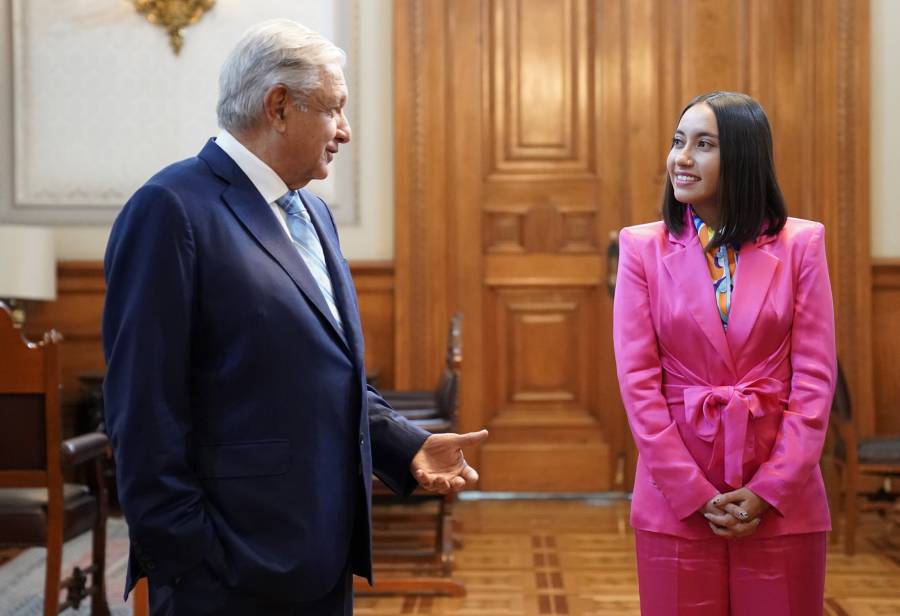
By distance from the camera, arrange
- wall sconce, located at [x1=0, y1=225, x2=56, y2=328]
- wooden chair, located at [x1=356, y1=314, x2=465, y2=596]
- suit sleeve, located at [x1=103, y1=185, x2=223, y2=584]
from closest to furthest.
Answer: suit sleeve, located at [x1=103, y1=185, x2=223, y2=584]
wooden chair, located at [x1=356, y1=314, x2=465, y2=596]
wall sconce, located at [x1=0, y1=225, x2=56, y2=328]

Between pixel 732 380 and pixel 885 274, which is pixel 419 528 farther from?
pixel 732 380

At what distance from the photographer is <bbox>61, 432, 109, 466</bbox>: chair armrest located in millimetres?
3387

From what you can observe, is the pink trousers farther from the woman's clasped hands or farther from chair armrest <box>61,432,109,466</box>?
chair armrest <box>61,432,109,466</box>

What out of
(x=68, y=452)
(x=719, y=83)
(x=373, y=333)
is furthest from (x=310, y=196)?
(x=719, y=83)

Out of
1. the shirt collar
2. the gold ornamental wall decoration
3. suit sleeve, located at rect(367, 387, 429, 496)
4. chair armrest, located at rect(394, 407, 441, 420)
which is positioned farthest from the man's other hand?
the gold ornamental wall decoration

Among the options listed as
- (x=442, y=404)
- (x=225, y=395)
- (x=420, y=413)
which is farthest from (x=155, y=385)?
(x=420, y=413)

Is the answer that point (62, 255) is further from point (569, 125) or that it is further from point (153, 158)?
point (569, 125)

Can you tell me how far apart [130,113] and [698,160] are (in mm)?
4479

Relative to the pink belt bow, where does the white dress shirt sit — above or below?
above

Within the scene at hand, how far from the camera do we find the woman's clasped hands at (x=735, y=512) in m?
2.02

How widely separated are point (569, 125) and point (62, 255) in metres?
2.85

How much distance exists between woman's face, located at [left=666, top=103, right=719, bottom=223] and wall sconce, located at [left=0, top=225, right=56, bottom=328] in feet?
13.4

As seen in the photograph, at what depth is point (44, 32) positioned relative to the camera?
602cm

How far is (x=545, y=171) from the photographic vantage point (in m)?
6.04
